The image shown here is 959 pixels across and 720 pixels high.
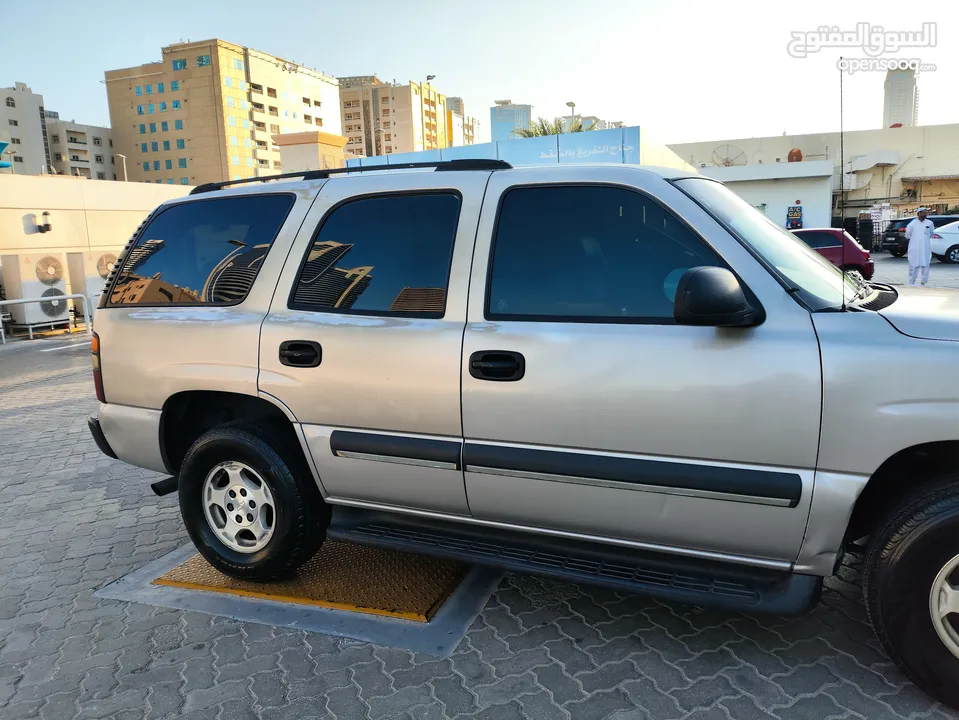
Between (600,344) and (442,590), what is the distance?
1.61m

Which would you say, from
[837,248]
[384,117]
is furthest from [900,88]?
[384,117]

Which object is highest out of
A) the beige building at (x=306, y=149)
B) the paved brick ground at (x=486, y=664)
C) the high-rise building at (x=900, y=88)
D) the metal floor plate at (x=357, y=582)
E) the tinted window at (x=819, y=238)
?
the beige building at (x=306, y=149)

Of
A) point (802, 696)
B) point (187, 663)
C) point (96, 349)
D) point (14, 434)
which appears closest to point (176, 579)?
point (187, 663)

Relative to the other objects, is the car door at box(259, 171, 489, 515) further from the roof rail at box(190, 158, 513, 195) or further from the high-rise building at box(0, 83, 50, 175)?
the high-rise building at box(0, 83, 50, 175)

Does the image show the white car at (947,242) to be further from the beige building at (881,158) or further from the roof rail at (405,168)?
the roof rail at (405,168)

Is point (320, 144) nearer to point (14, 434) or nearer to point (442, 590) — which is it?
point (14, 434)

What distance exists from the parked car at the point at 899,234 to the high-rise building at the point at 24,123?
4428 inches

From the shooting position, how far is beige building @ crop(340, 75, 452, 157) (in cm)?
13450

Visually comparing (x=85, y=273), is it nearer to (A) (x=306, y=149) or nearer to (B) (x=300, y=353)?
(B) (x=300, y=353)

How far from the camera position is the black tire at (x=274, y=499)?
3.32 metres

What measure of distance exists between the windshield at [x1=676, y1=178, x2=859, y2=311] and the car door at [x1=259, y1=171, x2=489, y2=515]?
3.14ft

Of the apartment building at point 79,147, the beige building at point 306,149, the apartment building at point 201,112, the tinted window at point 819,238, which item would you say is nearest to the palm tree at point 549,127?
the beige building at point 306,149

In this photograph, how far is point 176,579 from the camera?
370 cm

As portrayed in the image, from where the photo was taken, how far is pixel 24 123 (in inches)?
4163
